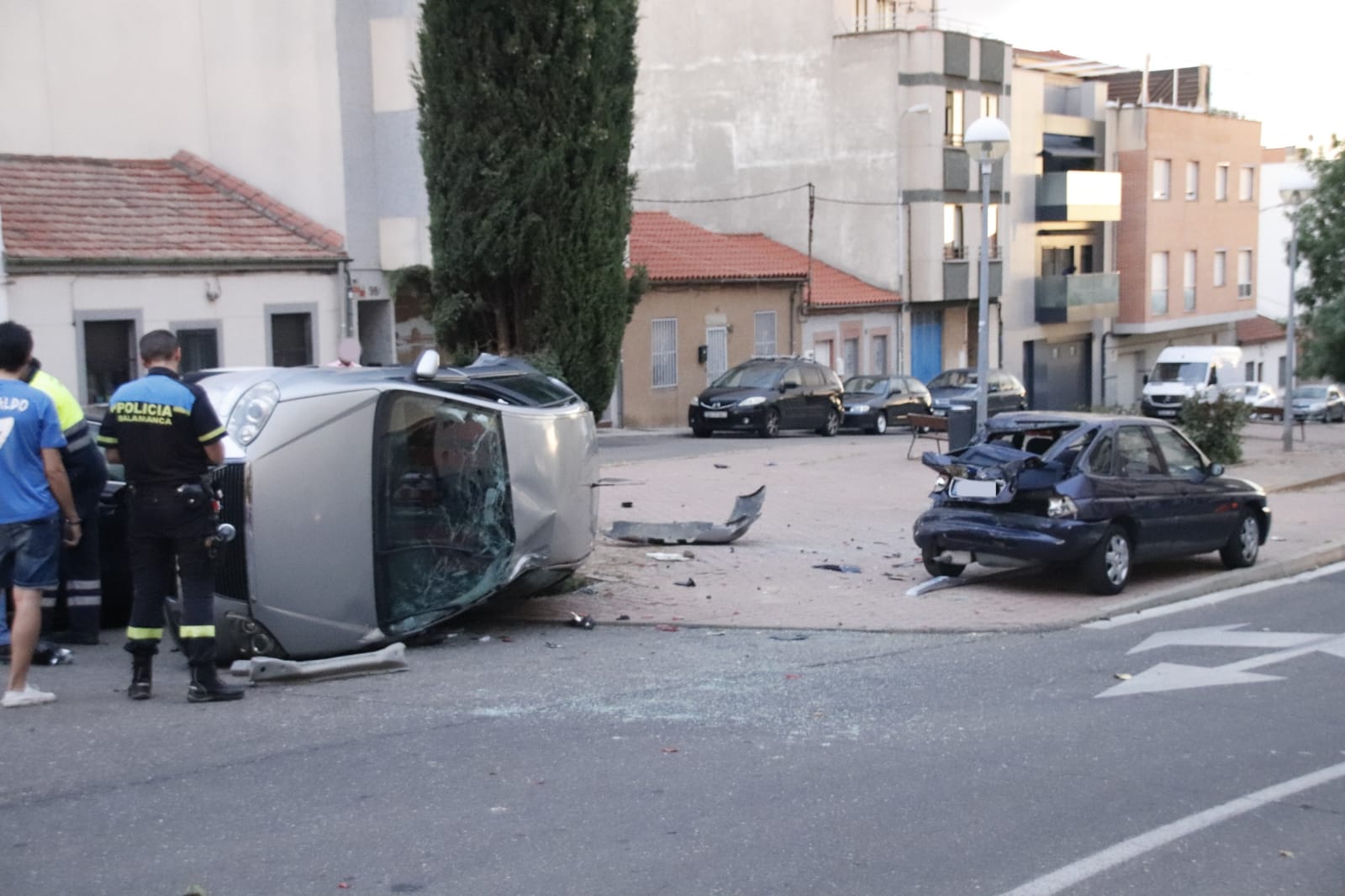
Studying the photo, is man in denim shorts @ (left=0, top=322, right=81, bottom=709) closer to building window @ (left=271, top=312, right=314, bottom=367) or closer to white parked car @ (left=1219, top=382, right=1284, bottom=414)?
building window @ (left=271, top=312, right=314, bottom=367)

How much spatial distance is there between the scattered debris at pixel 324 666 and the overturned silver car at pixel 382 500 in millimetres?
150

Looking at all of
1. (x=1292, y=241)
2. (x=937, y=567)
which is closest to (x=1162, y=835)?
(x=937, y=567)

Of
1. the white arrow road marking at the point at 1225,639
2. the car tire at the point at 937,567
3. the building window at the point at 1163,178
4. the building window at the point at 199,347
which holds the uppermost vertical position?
the building window at the point at 1163,178

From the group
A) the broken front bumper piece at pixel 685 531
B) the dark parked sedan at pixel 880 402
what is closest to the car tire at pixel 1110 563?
the broken front bumper piece at pixel 685 531

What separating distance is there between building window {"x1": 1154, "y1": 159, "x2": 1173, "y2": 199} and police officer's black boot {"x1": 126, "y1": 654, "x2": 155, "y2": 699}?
175 feet

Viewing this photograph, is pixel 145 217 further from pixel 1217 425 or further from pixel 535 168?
pixel 1217 425

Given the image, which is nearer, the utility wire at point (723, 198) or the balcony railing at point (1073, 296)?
the utility wire at point (723, 198)

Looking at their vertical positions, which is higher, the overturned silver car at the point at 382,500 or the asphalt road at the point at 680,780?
the overturned silver car at the point at 382,500

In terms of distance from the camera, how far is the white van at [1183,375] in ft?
152

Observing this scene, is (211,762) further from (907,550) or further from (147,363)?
(907,550)

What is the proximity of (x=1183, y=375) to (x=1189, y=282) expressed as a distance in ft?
39.6

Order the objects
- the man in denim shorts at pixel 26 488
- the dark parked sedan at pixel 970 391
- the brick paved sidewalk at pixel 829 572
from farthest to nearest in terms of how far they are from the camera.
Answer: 1. the dark parked sedan at pixel 970 391
2. the brick paved sidewalk at pixel 829 572
3. the man in denim shorts at pixel 26 488

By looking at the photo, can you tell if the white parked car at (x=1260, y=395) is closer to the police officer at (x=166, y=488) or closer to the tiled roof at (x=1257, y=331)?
the tiled roof at (x=1257, y=331)

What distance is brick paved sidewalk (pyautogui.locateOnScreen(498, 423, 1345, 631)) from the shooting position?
443 inches
